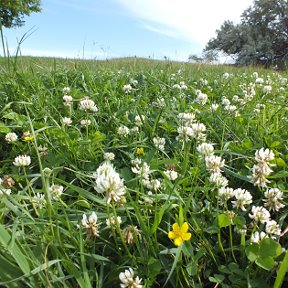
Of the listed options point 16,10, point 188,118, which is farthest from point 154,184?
point 16,10

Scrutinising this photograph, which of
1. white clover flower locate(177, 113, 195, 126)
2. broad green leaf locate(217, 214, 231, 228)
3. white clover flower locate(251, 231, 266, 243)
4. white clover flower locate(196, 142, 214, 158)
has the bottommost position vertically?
white clover flower locate(251, 231, 266, 243)

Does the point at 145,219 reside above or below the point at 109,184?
below

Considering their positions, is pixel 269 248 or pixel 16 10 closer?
pixel 269 248

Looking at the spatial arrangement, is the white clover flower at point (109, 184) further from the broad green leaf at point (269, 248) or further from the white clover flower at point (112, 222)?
the broad green leaf at point (269, 248)

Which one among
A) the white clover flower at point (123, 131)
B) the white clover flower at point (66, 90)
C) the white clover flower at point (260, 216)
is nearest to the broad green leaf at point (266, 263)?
the white clover flower at point (260, 216)

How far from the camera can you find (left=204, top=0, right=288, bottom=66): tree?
26.1 meters

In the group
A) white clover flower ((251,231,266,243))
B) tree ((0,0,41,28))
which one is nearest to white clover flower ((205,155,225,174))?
white clover flower ((251,231,266,243))

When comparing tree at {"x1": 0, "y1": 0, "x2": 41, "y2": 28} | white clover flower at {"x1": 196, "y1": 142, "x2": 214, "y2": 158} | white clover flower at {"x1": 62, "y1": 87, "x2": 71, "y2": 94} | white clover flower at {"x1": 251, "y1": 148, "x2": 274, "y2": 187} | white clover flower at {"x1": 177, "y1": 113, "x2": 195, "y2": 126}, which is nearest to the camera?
white clover flower at {"x1": 251, "y1": 148, "x2": 274, "y2": 187}

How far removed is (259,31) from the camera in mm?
26797

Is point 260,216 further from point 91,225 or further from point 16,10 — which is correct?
point 16,10

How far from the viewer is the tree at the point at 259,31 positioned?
85.6 ft

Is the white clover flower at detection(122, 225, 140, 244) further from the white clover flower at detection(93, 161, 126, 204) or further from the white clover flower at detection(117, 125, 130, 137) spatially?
the white clover flower at detection(117, 125, 130, 137)

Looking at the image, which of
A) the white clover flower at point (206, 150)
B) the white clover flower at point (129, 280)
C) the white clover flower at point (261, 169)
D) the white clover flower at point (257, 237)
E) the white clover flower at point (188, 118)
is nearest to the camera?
the white clover flower at point (129, 280)

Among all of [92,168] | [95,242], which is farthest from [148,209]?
[92,168]
